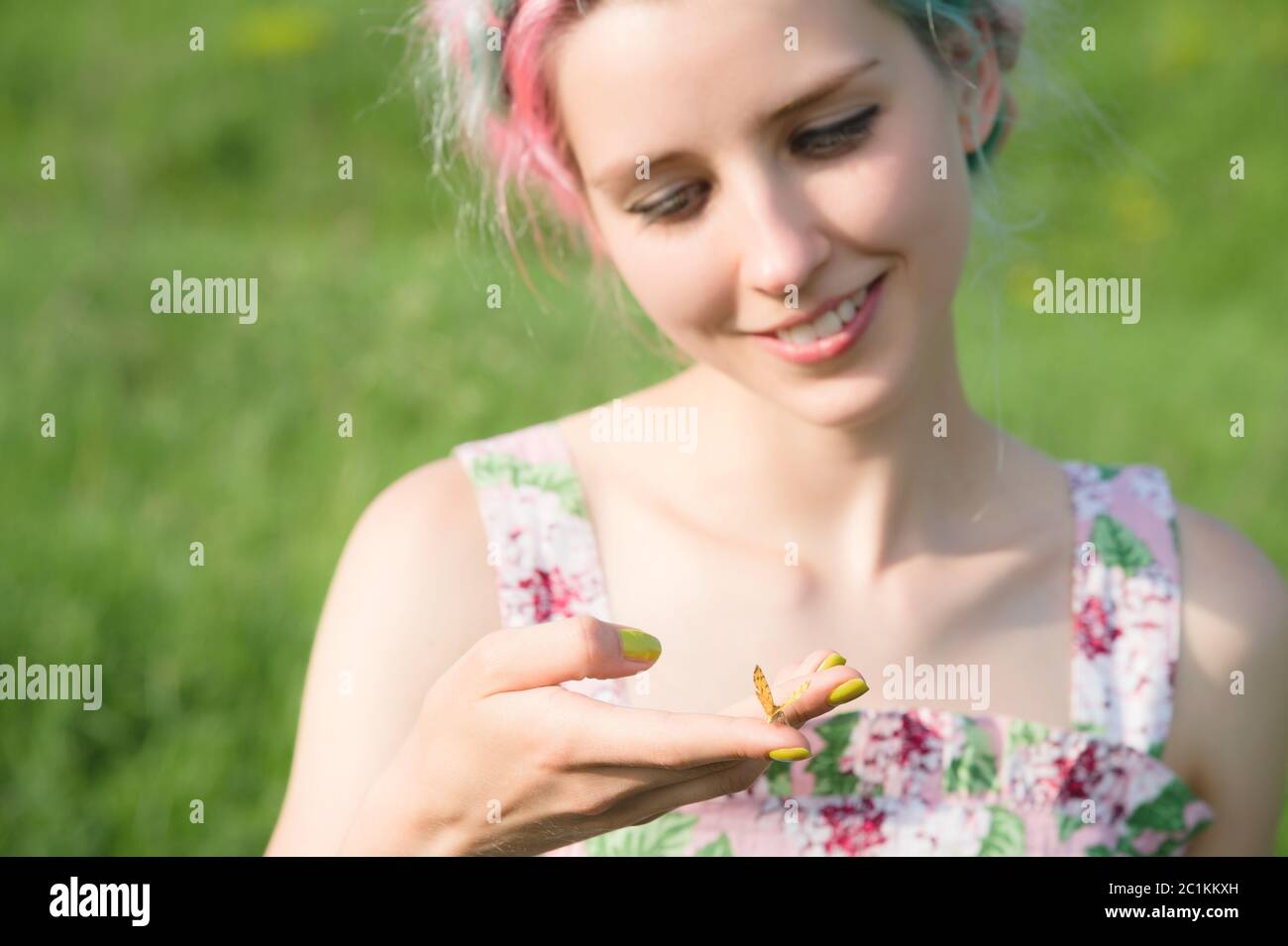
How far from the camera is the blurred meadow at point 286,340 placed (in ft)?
11.6

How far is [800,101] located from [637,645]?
75 cm

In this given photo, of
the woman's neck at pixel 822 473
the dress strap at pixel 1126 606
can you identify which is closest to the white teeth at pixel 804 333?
the woman's neck at pixel 822 473

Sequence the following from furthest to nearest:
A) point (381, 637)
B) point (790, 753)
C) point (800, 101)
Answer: point (381, 637) < point (800, 101) < point (790, 753)

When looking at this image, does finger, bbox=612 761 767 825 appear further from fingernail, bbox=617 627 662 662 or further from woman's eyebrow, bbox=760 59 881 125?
woman's eyebrow, bbox=760 59 881 125

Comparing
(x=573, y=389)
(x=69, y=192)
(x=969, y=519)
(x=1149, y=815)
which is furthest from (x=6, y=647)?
(x=69, y=192)

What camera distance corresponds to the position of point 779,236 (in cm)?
197

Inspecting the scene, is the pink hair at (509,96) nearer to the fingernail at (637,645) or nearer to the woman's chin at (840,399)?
the woman's chin at (840,399)

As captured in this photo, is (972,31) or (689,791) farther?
(972,31)

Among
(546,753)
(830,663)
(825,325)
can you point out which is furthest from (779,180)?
(546,753)

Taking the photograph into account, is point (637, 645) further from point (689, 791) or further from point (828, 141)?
point (828, 141)

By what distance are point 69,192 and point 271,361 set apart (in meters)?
3.21

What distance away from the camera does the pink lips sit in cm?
208

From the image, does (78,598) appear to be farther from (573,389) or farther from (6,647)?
(573,389)
